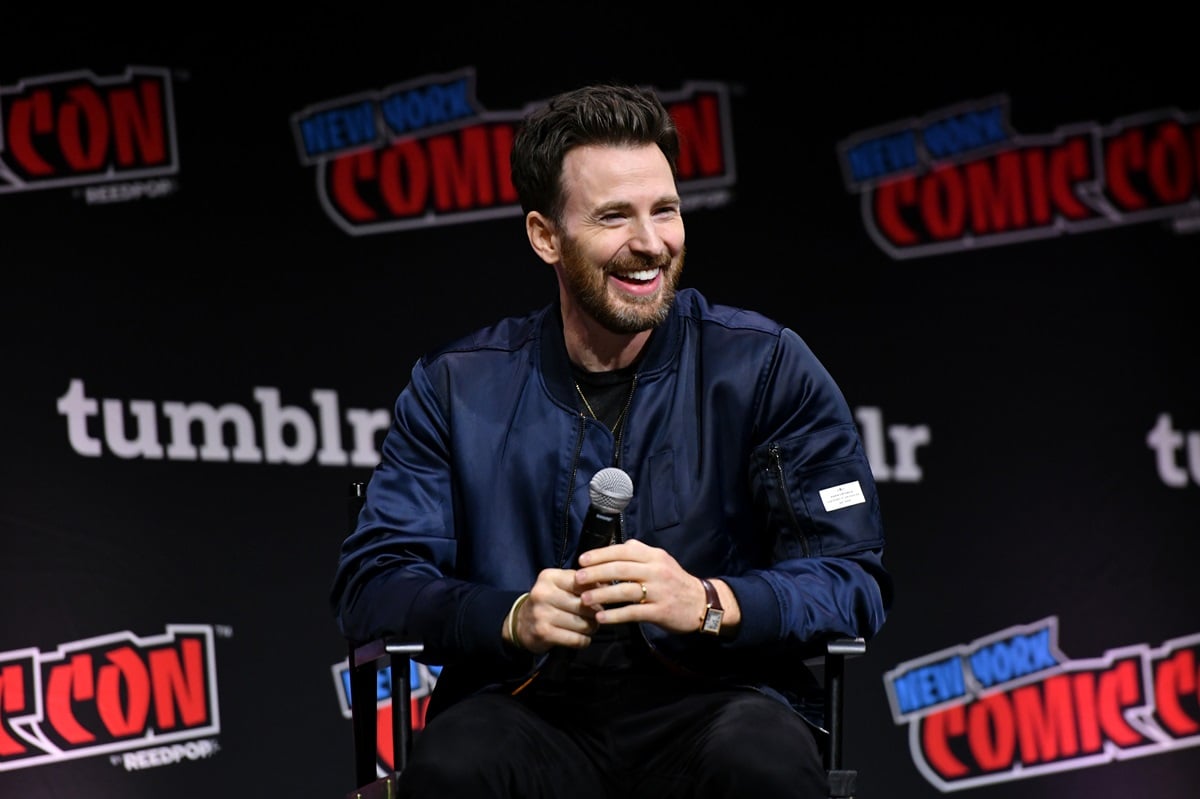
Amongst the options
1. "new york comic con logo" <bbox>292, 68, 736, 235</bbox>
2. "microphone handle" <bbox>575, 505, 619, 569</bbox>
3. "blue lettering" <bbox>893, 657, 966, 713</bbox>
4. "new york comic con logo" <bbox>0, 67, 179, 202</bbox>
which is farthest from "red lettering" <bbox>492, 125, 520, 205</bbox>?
"microphone handle" <bbox>575, 505, 619, 569</bbox>

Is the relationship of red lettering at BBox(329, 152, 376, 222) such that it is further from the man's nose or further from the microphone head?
the microphone head

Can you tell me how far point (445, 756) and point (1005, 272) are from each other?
2.73 metres

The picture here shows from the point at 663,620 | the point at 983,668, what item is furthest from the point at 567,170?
the point at 983,668

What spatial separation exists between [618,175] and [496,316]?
1.71m

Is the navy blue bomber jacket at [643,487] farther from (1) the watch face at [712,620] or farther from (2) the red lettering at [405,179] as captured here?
(2) the red lettering at [405,179]

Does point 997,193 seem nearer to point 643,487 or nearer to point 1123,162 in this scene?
point 1123,162

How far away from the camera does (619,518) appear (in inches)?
76.7

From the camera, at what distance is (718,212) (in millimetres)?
4082

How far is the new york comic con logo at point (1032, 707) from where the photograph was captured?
3.98 metres

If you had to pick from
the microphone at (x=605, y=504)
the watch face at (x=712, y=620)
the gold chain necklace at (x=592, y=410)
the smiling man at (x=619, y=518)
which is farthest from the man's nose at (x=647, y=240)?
the watch face at (x=712, y=620)

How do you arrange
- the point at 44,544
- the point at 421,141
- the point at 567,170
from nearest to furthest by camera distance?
the point at 567,170
the point at 44,544
the point at 421,141

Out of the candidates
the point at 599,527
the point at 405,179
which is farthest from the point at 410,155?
the point at 599,527

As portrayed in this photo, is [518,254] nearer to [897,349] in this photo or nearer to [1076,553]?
[897,349]

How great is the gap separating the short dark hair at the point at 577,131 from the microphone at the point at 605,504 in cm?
58
